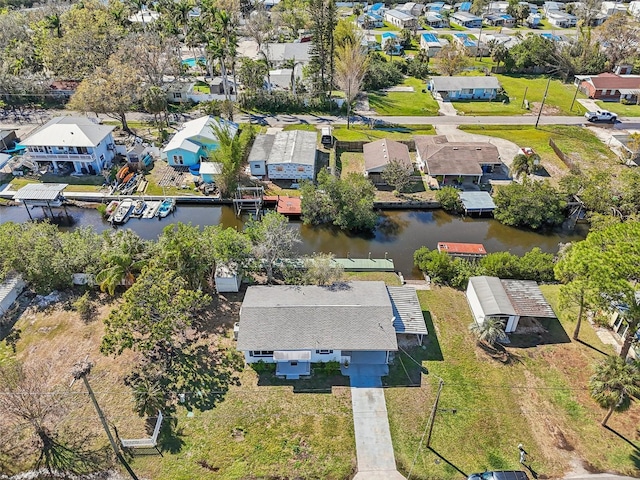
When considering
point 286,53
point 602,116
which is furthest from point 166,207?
point 602,116

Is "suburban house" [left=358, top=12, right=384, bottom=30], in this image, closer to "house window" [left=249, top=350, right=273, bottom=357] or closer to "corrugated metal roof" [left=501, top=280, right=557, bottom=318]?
"corrugated metal roof" [left=501, top=280, right=557, bottom=318]

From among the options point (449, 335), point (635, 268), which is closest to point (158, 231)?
point (449, 335)

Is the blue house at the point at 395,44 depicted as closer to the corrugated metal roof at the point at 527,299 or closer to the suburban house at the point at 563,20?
the suburban house at the point at 563,20

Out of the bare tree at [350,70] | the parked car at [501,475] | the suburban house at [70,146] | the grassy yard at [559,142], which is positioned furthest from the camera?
the bare tree at [350,70]

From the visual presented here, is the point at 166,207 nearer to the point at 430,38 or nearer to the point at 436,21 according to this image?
the point at 430,38

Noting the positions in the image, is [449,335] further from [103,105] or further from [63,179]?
[103,105]

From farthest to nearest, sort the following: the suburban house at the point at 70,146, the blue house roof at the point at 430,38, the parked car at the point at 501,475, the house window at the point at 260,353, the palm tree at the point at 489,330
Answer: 1. the blue house roof at the point at 430,38
2. the suburban house at the point at 70,146
3. the palm tree at the point at 489,330
4. the house window at the point at 260,353
5. the parked car at the point at 501,475

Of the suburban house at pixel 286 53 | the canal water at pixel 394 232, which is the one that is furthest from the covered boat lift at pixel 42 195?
the suburban house at pixel 286 53
